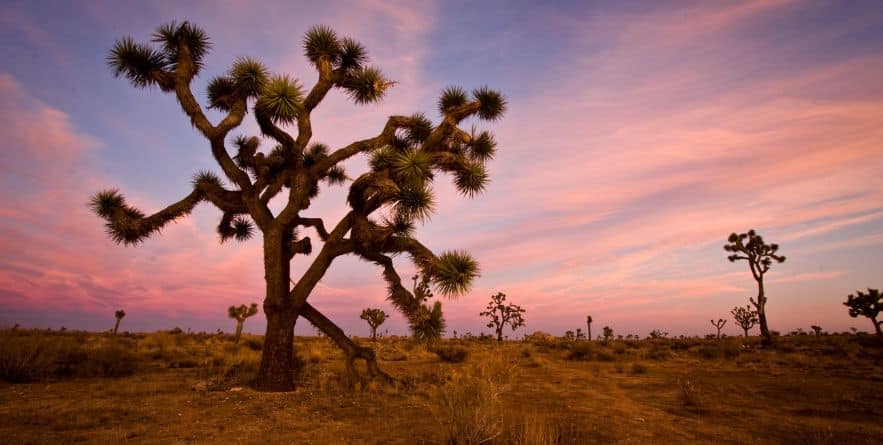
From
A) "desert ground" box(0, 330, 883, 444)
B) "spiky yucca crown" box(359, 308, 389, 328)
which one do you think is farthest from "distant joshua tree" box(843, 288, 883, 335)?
"spiky yucca crown" box(359, 308, 389, 328)

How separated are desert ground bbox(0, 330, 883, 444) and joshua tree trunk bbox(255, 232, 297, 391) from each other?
14.5 inches

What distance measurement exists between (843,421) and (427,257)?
744 centimetres

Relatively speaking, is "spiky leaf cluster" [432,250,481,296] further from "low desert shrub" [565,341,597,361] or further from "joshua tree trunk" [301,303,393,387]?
"low desert shrub" [565,341,597,361]

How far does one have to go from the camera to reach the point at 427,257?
8656 mm

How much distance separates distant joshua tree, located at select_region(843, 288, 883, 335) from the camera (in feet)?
94.4

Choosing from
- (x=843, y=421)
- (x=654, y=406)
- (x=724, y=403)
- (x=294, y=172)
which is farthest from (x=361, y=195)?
(x=843, y=421)

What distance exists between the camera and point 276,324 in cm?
927

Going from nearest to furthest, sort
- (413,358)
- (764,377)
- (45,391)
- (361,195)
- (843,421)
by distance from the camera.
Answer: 1. (843,421)
2. (45,391)
3. (361,195)
4. (764,377)
5. (413,358)

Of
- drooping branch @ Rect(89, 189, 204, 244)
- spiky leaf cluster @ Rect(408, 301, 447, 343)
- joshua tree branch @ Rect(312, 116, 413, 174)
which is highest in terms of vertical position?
joshua tree branch @ Rect(312, 116, 413, 174)

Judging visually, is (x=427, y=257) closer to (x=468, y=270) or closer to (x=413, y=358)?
(x=468, y=270)

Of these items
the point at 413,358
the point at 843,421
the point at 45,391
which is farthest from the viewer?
the point at 413,358

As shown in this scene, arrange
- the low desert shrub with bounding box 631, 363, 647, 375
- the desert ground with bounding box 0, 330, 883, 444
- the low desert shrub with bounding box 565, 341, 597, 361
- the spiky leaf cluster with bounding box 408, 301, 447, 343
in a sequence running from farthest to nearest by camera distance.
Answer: the low desert shrub with bounding box 565, 341, 597, 361, the low desert shrub with bounding box 631, 363, 647, 375, the spiky leaf cluster with bounding box 408, 301, 447, 343, the desert ground with bounding box 0, 330, 883, 444

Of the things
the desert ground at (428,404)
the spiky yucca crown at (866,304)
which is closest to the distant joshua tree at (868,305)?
the spiky yucca crown at (866,304)

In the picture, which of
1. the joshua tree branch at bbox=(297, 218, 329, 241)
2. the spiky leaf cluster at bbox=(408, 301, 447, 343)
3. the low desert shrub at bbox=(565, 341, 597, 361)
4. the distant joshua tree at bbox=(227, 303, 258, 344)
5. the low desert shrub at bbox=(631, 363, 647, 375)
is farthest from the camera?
the distant joshua tree at bbox=(227, 303, 258, 344)
